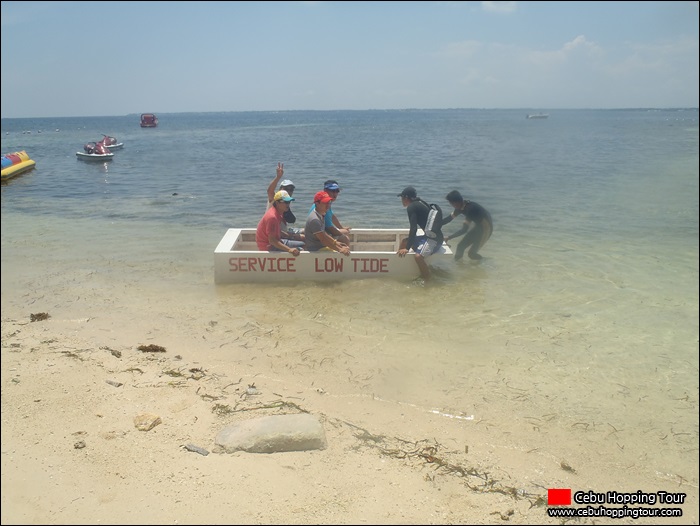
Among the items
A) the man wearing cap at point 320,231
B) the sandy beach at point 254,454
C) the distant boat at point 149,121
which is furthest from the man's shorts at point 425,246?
the distant boat at point 149,121

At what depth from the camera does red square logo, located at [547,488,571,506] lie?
3.98 metres

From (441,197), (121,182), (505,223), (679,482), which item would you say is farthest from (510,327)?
(121,182)

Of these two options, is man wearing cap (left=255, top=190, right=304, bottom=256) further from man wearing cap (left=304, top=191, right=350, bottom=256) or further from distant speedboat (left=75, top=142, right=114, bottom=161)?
distant speedboat (left=75, top=142, right=114, bottom=161)

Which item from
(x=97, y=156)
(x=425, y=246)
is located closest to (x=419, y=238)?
(x=425, y=246)

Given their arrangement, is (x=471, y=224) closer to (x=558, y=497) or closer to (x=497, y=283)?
(x=497, y=283)

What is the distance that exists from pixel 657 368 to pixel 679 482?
7.13 feet

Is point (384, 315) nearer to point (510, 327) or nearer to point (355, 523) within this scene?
point (510, 327)

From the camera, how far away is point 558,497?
4.05 metres

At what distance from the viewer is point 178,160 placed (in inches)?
1420

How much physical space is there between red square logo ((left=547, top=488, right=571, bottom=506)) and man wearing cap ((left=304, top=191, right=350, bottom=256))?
18.0ft

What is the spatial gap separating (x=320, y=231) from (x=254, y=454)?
508 cm

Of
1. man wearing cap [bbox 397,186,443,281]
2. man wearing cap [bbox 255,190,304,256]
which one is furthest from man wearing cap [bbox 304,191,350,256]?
man wearing cap [bbox 397,186,443,281]

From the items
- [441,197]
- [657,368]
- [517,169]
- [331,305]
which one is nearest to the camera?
[657,368]

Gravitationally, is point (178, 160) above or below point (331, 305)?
above
